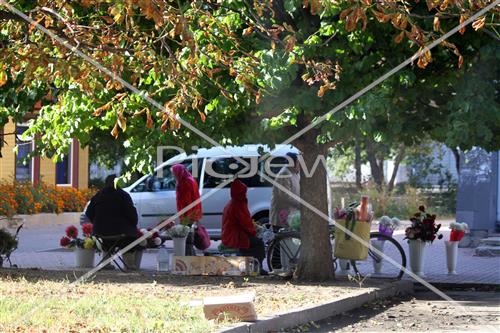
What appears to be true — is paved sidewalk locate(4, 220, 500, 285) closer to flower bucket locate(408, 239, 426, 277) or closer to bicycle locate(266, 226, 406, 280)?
flower bucket locate(408, 239, 426, 277)

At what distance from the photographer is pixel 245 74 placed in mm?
9898

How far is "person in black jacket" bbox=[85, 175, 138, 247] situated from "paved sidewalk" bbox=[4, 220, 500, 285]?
1468 millimetres

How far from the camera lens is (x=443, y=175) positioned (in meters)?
37.9

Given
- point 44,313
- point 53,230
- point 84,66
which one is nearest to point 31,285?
point 44,313

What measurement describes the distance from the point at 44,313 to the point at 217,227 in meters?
10.6

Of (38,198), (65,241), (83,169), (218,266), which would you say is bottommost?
(218,266)

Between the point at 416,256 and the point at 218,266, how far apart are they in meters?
3.34

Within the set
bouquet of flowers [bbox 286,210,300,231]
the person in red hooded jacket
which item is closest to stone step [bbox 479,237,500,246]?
bouquet of flowers [bbox 286,210,300,231]

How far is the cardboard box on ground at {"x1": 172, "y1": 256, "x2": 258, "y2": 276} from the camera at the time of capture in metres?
13.8

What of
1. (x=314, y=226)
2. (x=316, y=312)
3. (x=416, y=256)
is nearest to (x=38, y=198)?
(x=416, y=256)

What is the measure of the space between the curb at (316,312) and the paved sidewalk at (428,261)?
2.27 m

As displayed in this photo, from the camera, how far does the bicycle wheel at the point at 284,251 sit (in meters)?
14.3

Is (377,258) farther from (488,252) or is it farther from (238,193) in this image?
(488,252)

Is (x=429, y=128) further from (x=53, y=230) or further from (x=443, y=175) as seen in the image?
(x=443, y=175)
